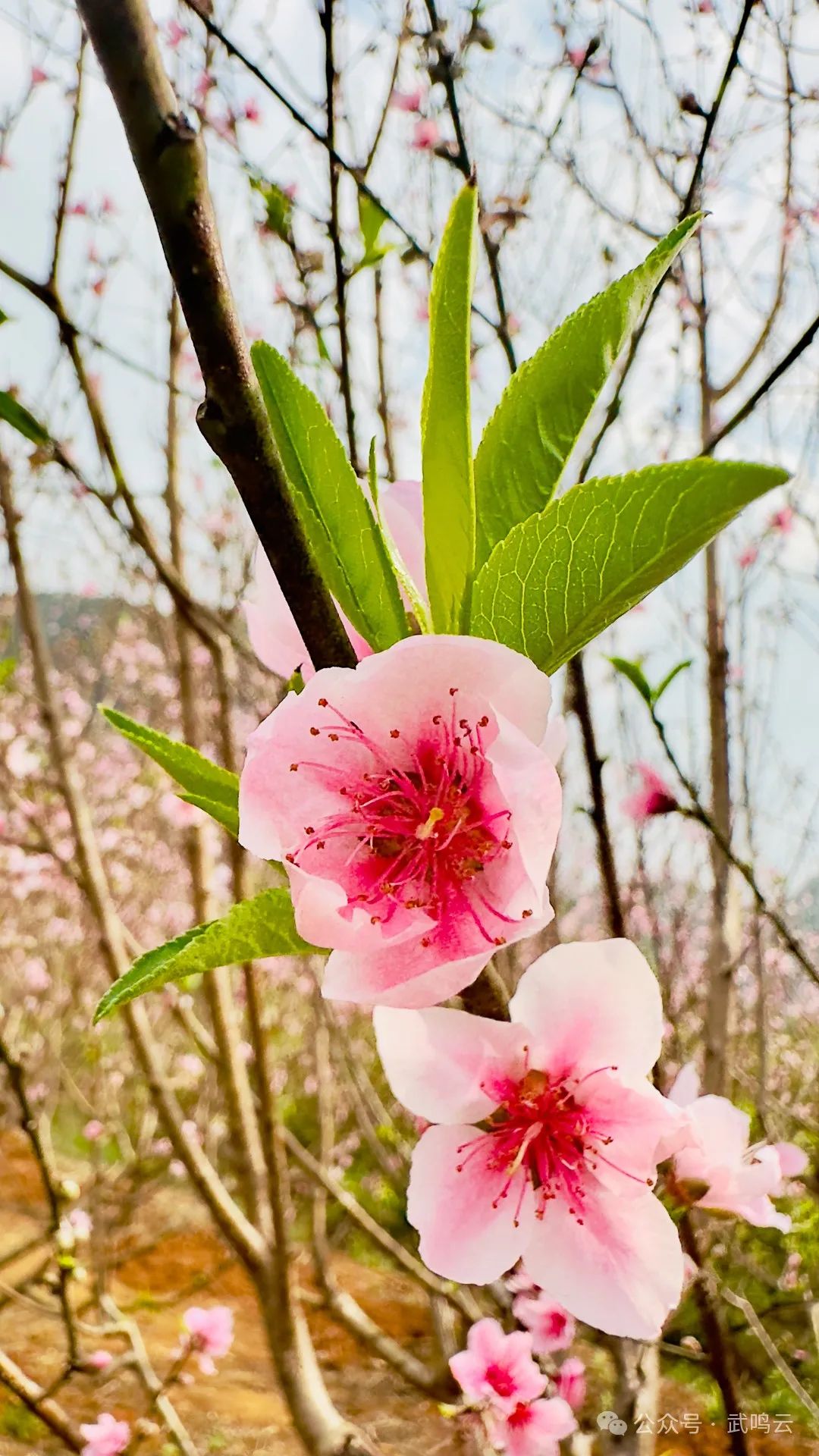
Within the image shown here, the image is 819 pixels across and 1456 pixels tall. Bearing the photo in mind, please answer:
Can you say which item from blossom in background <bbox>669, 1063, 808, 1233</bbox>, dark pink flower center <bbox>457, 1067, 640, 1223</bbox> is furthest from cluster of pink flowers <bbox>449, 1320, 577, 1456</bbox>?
dark pink flower center <bbox>457, 1067, 640, 1223</bbox>

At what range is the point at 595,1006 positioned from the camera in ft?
1.60

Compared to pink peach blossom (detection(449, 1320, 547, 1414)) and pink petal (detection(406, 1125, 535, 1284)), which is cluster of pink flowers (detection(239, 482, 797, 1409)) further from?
pink peach blossom (detection(449, 1320, 547, 1414))

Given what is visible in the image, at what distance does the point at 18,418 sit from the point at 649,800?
993mm

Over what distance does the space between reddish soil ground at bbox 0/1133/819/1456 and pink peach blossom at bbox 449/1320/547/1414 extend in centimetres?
174

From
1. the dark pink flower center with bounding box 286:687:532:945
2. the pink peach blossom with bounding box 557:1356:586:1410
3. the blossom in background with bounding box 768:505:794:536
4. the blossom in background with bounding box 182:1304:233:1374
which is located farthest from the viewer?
the blossom in background with bounding box 768:505:794:536

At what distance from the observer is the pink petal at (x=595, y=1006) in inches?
18.3

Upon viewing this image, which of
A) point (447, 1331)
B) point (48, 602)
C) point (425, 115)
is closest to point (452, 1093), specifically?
point (447, 1331)

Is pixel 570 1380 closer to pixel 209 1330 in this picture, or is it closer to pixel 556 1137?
pixel 209 1330

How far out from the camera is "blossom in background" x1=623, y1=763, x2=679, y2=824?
1.26 meters

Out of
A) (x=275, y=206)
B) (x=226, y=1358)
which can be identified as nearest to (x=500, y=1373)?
(x=275, y=206)

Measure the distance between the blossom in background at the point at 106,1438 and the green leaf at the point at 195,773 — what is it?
1.70 metres

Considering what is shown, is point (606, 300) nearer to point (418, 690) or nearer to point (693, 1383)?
point (418, 690)

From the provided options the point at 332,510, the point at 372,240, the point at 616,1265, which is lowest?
the point at 616,1265

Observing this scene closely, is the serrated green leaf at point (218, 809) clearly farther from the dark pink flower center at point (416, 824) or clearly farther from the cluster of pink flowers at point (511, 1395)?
the cluster of pink flowers at point (511, 1395)
